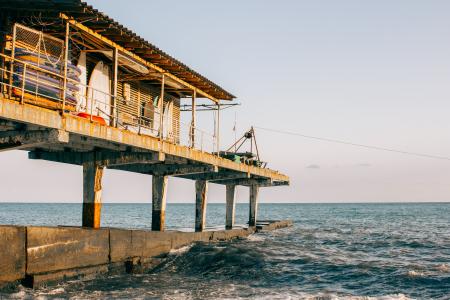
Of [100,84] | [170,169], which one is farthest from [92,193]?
[170,169]

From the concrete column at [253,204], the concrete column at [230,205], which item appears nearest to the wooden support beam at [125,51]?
the concrete column at [230,205]

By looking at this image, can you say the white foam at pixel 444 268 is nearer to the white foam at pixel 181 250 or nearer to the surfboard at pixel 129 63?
the white foam at pixel 181 250

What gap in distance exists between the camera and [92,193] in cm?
1839

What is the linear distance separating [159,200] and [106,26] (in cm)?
1124

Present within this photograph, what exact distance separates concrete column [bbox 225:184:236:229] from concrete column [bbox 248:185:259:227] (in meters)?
3.64

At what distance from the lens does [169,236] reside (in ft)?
72.9

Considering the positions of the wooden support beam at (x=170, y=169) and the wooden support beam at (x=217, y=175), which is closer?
the wooden support beam at (x=170, y=169)

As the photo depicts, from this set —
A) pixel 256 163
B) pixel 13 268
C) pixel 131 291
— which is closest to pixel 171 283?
pixel 131 291

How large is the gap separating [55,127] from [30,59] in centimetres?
292

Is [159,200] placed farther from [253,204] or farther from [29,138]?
[253,204]

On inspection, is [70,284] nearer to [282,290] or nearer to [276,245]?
[282,290]

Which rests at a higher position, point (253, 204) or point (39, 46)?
point (39, 46)

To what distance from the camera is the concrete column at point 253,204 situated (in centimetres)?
4099

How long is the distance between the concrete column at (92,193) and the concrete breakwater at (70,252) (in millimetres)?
1089
